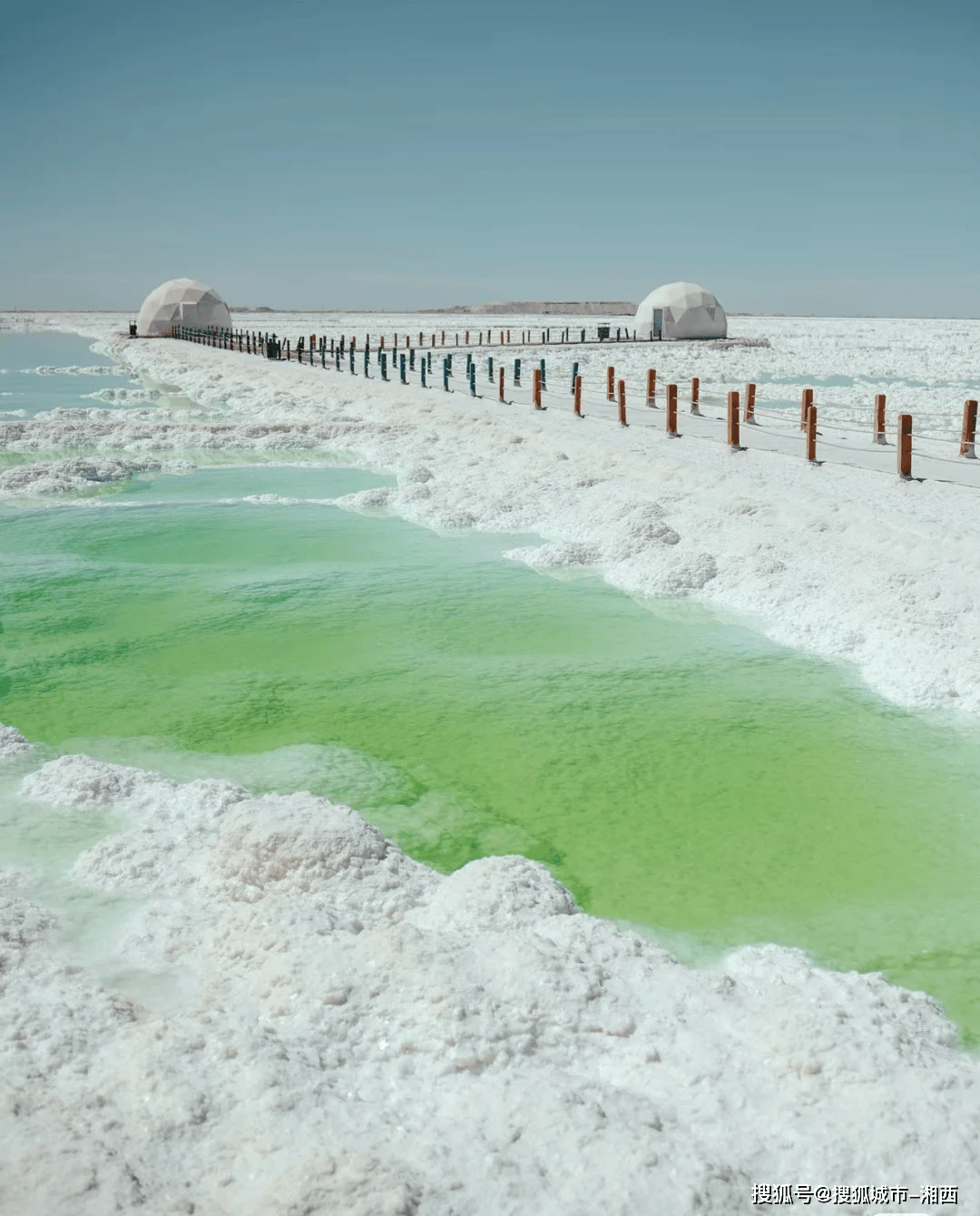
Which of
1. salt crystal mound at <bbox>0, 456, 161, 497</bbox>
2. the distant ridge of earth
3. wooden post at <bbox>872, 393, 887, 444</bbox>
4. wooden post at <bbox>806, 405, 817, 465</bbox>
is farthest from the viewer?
the distant ridge of earth

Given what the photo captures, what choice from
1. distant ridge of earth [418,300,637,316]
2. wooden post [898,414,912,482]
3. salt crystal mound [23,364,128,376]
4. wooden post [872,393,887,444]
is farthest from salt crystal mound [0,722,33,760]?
distant ridge of earth [418,300,637,316]

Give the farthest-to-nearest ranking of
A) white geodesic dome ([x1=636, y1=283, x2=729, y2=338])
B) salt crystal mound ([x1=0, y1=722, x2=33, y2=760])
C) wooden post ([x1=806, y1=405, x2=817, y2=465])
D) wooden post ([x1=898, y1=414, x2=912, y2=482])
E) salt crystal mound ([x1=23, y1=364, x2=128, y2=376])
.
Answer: white geodesic dome ([x1=636, y1=283, x2=729, y2=338]) < salt crystal mound ([x1=23, y1=364, x2=128, y2=376]) < wooden post ([x1=806, y1=405, x2=817, y2=465]) < wooden post ([x1=898, y1=414, x2=912, y2=482]) < salt crystal mound ([x1=0, y1=722, x2=33, y2=760])

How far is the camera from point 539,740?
7.39m

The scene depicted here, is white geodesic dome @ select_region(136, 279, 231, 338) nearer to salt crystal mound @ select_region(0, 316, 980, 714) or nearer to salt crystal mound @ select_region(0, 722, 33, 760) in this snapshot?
salt crystal mound @ select_region(0, 316, 980, 714)

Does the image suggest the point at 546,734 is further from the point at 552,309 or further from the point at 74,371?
the point at 552,309

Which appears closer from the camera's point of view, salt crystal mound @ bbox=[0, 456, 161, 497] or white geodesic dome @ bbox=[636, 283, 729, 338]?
salt crystal mound @ bbox=[0, 456, 161, 497]

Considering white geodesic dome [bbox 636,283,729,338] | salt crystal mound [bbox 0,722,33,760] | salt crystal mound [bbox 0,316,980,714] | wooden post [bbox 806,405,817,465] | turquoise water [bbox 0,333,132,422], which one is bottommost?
salt crystal mound [bbox 0,722,33,760]

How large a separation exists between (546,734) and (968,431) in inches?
400

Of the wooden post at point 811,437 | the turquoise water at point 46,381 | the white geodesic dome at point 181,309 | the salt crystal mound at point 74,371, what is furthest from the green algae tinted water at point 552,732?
the white geodesic dome at point 181,309

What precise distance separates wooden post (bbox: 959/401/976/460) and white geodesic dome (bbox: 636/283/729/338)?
165ft

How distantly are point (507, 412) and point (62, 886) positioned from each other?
19.0 metres

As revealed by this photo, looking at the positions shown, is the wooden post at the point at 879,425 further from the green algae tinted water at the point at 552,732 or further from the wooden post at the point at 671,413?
the green algae tinted water at the point at 552,732

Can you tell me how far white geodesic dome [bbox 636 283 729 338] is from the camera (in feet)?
210

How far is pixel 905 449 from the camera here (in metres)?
13.5
